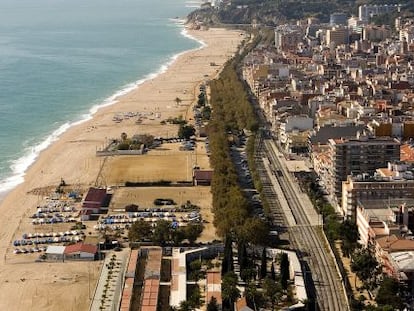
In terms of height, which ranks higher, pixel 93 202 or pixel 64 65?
pixel 64 65

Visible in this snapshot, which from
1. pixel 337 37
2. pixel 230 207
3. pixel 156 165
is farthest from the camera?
pixel 337 37

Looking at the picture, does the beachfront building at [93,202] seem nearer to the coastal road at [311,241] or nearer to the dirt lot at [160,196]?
the dirt lot at [160,196]

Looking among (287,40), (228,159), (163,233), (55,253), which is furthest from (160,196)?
(287,40)

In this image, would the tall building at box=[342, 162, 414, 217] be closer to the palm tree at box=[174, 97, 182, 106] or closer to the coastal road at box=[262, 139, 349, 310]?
the coastal road at box=[262, 139, 349, 310]

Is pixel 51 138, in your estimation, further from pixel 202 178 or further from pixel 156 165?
pixel 202 178

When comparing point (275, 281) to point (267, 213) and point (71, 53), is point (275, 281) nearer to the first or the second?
point (267, 213)

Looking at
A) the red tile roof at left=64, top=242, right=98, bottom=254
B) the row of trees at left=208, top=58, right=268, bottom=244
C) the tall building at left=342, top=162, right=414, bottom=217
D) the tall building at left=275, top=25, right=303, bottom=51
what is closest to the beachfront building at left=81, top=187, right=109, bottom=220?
the red tile roof at left=64, top=242, right=98, bottom=254
